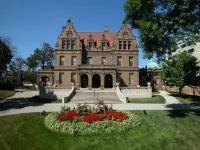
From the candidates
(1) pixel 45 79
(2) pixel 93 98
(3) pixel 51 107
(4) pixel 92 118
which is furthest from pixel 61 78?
(4) pixel 92 118

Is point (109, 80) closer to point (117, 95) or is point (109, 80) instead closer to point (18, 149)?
point (117, 95)

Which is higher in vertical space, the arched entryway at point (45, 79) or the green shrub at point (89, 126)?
the arched entryway at point (45, 79)

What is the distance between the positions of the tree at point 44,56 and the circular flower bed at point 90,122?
58.6 m

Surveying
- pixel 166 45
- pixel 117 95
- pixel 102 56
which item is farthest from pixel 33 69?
pixel 166 45

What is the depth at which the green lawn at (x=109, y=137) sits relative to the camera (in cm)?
1160

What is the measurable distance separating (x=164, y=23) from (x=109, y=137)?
40.4ft

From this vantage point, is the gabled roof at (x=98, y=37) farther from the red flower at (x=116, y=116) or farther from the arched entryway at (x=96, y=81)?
the red flower at (x=116, y=116)

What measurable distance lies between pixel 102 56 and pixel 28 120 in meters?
27.3

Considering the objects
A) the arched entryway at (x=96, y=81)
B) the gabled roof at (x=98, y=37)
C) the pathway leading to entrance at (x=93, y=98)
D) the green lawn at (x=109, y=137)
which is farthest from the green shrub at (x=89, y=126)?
the gabled roof at (x=98, y=37)

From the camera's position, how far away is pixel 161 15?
57.7ft

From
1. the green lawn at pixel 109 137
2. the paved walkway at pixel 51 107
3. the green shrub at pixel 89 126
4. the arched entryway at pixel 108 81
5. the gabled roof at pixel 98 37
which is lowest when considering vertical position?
the green lawn at pixel 109 137

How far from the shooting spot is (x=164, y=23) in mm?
17234

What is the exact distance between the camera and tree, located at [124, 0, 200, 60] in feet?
53.1

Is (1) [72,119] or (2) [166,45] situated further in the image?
(2) [166,45]
